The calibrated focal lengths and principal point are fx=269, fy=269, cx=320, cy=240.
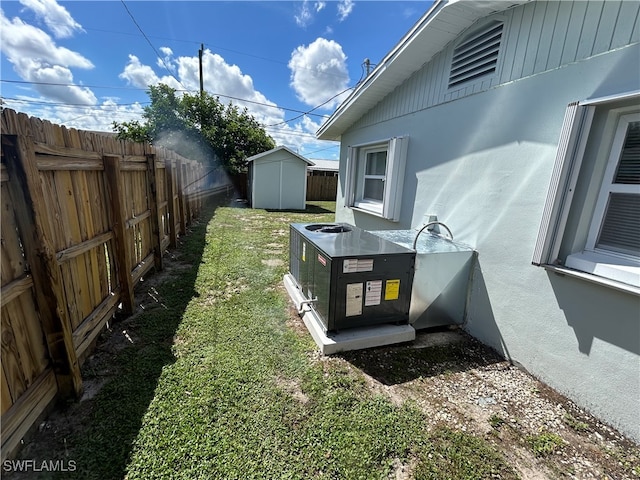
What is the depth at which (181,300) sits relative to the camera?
11.1 ft

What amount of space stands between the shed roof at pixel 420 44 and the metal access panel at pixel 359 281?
245 cm

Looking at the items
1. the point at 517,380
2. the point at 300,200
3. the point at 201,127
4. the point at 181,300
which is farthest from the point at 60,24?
the point at 517,380

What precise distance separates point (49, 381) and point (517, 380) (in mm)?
3476

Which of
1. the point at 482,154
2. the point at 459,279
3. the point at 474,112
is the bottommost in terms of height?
the point at 459,279

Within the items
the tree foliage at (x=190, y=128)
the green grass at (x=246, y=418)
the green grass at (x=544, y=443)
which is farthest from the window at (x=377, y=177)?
the tree foliage at (x=190, y=128)

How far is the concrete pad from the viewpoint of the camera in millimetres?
2514

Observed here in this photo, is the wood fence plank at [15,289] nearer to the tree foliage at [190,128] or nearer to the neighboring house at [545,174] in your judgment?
the neighboring house at [545,174]

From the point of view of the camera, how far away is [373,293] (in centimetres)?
257

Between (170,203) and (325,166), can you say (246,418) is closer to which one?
(170,203)

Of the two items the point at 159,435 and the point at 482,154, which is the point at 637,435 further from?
the point at 159,435

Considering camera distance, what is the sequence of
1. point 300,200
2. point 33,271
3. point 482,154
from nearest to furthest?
point 33,271 → point 482,154 → point 300,200

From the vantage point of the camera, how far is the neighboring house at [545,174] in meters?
1.81

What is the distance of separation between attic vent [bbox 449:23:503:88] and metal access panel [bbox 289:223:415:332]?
6.74 feet

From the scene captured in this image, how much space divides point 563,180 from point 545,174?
9.5 inches
